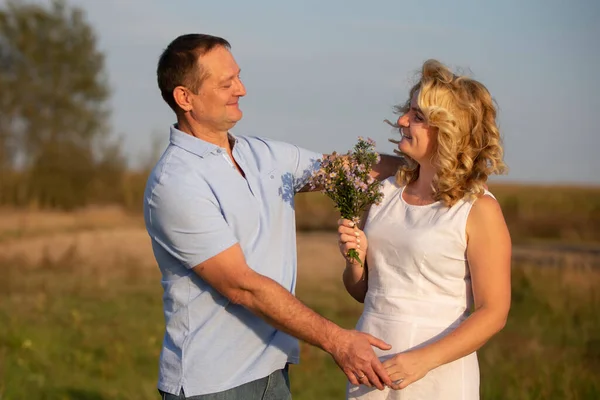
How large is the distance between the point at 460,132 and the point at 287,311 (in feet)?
3.68

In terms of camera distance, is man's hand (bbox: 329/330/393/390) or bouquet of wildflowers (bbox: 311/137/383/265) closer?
man's hand (bbox: 329/330/393/390)

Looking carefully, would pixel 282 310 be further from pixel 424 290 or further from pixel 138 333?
pixel 138 333

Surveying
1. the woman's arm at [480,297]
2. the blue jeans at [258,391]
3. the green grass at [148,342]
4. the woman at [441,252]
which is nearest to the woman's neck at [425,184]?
the woman at [441,252]

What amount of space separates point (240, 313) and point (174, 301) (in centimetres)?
32

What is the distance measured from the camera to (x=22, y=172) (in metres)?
37.0

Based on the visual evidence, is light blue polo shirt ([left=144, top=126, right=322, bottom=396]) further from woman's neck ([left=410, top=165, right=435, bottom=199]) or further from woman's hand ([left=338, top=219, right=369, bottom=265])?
woman's neck ([left=410, top=165, right=435, bottom=199])

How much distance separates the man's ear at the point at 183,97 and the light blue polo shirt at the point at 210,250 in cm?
13

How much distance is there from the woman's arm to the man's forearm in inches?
13.4

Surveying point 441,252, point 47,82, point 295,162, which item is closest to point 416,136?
point 441,252

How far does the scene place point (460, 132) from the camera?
4008mm

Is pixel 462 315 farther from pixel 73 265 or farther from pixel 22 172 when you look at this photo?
pixel 22 172

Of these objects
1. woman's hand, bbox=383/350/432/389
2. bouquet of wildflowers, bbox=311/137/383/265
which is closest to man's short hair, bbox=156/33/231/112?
bouquet of wildflowers, bbox=311/137/383/265

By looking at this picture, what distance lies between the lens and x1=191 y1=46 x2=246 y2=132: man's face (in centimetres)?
436

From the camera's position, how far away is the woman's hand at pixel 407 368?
12.9 feet
